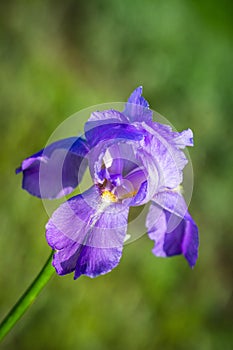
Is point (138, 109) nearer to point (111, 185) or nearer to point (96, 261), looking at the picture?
point (111, 185)

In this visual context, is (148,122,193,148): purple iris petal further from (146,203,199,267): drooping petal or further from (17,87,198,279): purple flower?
(146,203,199,267): drooping petal

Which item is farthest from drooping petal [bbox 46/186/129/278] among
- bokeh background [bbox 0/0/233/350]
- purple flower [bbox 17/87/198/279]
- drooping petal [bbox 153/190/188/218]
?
bokeh background [bbox 0/0/233/350]

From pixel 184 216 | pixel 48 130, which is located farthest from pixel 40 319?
pixel 184 216

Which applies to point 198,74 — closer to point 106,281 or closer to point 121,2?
point 121,2

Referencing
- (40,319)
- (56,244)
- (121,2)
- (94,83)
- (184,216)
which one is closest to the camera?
(56,244)

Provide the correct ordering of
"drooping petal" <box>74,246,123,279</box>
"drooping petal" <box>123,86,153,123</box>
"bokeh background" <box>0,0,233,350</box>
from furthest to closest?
"bokeh background" <box>0,0,233,350</box>
"drooping petal" <box>123,86,153,123</box>
"drooping petal" <box>74,246,123,279</box>

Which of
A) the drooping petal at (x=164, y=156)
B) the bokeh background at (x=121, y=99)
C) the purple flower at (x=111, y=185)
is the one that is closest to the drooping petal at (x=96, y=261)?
the purple flower at (x=111, y=185)

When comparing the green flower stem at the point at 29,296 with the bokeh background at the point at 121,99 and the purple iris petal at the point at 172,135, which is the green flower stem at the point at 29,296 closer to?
the purple iris petal at the point at 172,135
